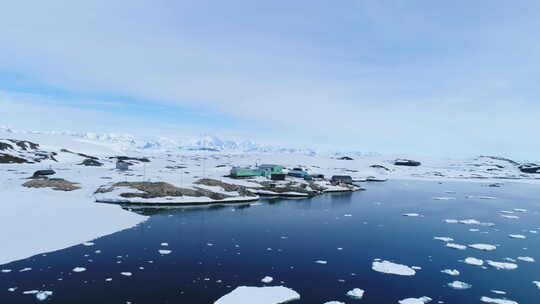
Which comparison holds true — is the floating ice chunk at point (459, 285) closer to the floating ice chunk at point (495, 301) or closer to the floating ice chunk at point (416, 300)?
the floating ice chunk at point (495, 301)

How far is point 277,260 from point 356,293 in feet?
19.5

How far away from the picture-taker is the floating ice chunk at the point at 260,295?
49.3ft

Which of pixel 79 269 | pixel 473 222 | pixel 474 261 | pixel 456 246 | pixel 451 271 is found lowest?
pixel 79 269

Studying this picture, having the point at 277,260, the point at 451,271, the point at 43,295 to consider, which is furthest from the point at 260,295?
the point at 451,271

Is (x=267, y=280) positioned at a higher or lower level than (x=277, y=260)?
lower

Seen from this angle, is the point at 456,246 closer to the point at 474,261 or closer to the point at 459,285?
the point at 474,261

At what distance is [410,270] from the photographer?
19.5 meters

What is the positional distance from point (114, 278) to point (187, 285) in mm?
3882

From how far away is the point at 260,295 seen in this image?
15.6 metres

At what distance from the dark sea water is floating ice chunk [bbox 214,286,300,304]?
0.57 metres

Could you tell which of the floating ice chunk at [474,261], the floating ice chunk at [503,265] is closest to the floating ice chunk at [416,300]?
the floating ice chunk at [474,261]

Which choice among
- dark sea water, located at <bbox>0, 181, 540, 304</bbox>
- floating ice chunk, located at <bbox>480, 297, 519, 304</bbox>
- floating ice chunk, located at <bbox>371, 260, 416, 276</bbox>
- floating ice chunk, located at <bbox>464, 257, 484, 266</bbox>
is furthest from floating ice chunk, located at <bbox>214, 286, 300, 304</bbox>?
→ floating ice chunk, located at <bbox>464, 257, 484, 266</bbox>

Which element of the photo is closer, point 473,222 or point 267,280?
point 267,280

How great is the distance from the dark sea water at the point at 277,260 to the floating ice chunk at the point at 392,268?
52cm
